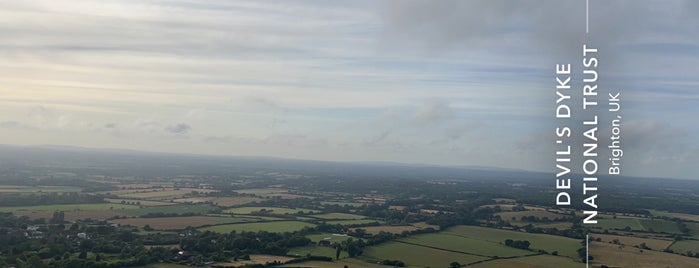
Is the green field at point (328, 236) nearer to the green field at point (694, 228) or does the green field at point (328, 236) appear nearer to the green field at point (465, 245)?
the green field at point (465, 245)

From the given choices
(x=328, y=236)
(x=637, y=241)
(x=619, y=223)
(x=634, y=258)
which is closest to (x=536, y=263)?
(x=634, y=258)

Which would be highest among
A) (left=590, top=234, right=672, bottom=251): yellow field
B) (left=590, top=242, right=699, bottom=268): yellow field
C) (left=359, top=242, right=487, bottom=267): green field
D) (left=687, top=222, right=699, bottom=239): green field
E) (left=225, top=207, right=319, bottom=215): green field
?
(left=687, top=222, right=699, bottom=239): green field

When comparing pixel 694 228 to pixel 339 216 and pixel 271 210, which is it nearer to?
pixel 339 216

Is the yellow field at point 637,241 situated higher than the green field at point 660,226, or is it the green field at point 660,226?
the green field at point 660,226

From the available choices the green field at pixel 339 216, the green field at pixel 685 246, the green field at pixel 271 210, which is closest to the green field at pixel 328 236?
the green field at pixel 339 216

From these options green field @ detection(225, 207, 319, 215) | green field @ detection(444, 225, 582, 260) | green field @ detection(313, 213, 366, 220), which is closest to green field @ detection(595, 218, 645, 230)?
green field @ detection(444, 225, 582, 260)

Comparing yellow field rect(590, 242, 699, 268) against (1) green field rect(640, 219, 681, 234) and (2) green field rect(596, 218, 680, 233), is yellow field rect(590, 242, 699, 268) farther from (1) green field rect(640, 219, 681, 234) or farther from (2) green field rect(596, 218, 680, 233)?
(1) green field rect(640, 219, 681, 234)
